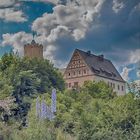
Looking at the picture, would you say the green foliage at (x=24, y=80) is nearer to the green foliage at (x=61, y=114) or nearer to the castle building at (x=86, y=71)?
the green foliage at (x=61, y=114)

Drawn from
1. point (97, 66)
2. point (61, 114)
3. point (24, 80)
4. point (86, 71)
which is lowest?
point (61, 114)

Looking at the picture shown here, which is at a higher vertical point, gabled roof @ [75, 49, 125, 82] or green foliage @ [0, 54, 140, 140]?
gabled roof @ [75, 49, 125, 82]

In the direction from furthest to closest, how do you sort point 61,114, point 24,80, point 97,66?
point 97,66
point 24,80
point 61,114

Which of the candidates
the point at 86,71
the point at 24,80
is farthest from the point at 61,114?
the point at 86,71

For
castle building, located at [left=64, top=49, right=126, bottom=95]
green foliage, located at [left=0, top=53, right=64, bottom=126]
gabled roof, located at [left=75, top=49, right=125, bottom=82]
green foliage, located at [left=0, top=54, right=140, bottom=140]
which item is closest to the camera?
green foliage, located at [left=0, top=54, right=140, bottom=140]

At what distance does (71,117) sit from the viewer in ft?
25.4

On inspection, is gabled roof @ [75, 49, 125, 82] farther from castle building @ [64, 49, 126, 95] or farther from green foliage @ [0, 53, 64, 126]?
green foliage @ [0, 53, 64, 126]

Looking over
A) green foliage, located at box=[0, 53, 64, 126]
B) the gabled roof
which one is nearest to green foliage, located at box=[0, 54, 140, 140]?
green foliage, located at box=[0, 53, 64, 126]

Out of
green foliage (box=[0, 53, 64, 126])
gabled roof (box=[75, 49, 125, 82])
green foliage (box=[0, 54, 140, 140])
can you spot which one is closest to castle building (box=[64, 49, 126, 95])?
gabled roof (box=[75, 49, 125, 82])

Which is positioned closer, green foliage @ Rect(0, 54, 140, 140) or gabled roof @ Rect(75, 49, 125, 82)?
green foliage @ Rect(0, 54, 140, 140)

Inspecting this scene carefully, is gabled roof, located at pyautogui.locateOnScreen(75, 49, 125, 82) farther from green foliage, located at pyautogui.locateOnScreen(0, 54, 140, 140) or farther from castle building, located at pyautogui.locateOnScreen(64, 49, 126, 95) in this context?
green foliage, located at pyautogui.locateOnScreen(0, 54, 140, 140)

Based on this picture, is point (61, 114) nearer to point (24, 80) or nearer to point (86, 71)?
point (24, 80)

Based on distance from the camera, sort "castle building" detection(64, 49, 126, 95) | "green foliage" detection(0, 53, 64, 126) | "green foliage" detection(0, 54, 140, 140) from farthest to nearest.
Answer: "castle building" detection(64, 49, 126, 95) → "green foliage" detection(0, 53, 64, 126) → "green foliage" detection(0, 54, 140, 140)

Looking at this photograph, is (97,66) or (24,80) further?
(97,66)
